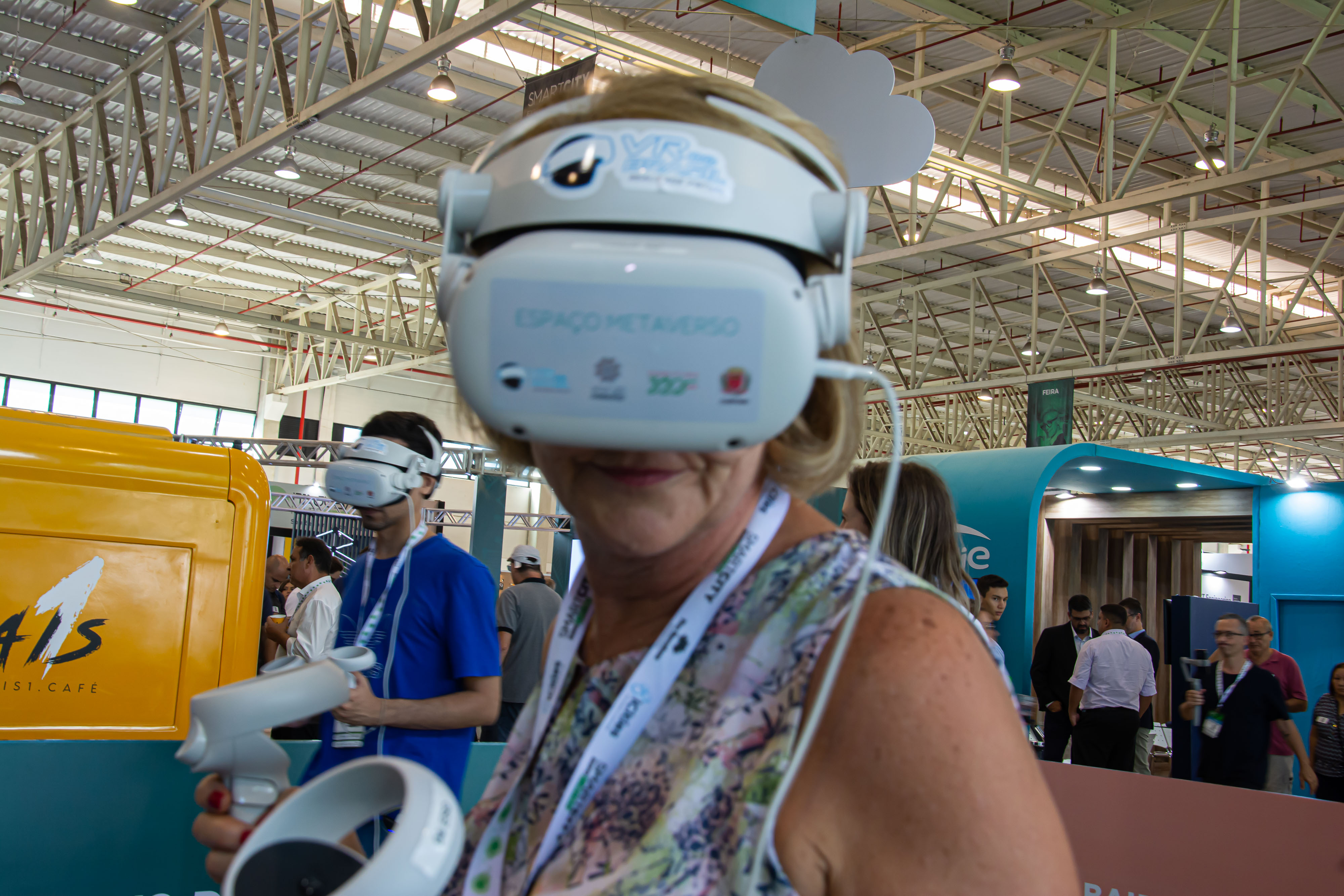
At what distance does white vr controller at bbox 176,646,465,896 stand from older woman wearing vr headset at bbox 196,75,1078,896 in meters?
0.10

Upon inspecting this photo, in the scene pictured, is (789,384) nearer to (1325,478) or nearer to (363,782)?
(363,782)

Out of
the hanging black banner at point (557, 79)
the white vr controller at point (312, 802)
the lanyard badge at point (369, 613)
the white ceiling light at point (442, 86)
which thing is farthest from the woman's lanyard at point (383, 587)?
the white ceiling light at point (442, 86)

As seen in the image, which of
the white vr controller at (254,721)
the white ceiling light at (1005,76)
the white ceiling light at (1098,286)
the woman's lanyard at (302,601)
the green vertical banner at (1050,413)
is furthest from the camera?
the white ceiling light at (1098,286)

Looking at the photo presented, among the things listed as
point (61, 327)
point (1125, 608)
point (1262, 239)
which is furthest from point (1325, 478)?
point (61, 327)

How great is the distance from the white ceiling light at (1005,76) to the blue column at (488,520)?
23.6 ft

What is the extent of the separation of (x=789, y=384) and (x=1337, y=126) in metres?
12.2

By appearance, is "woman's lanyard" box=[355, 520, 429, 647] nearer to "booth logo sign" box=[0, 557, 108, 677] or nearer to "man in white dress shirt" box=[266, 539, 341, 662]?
"man in white dress shirt" box=[266, 539, 341, 662]

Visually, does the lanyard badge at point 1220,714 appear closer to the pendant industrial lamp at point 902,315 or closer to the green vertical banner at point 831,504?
the green vertical banner at point 831,504

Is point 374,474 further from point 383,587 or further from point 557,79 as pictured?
point 557,79

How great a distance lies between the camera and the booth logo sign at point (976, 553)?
7789 millimetres

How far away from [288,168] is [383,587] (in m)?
8.67

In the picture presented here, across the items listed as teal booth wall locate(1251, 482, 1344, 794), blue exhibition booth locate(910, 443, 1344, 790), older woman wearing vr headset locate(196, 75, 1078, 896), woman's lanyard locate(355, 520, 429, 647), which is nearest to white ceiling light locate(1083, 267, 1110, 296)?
blue exhibition booth locate(910, 443, 1344, 790)

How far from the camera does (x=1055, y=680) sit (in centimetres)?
773

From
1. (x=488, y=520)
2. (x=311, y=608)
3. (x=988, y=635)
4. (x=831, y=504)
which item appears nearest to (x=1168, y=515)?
(x=831, y=504)
